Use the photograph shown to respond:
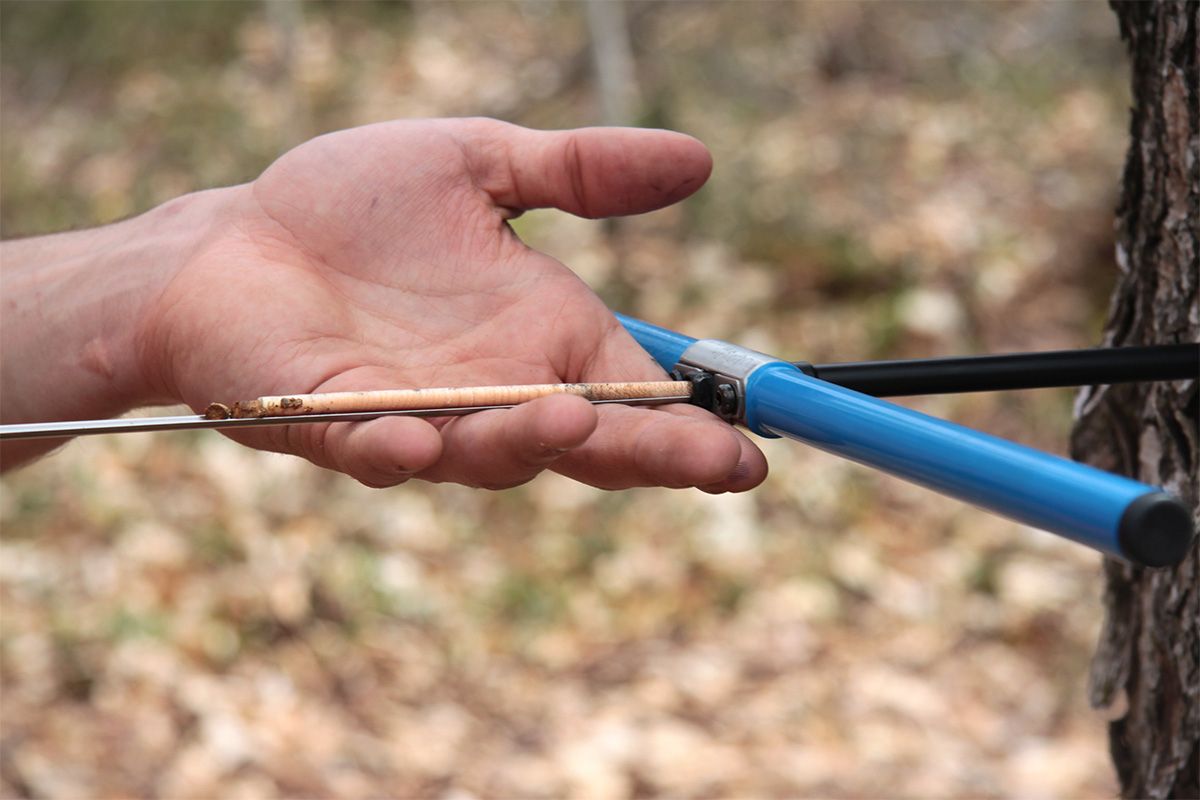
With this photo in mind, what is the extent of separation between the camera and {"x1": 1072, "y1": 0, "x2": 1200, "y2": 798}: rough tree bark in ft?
4.04

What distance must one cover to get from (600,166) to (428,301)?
0.82 ft

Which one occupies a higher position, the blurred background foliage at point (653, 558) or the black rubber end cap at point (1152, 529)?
the blurred background foliage at point (653, 558)

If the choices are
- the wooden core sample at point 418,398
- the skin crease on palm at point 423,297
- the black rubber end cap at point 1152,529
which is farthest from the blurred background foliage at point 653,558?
the black rubber end cap at point 1152,529

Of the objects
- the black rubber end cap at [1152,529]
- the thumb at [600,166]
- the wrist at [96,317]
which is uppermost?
the thumb at [600,166]

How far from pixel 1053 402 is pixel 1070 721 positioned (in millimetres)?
1167

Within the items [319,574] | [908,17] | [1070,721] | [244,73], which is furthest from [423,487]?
[908,17]

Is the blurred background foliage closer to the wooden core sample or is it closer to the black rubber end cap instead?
the wooden core sample

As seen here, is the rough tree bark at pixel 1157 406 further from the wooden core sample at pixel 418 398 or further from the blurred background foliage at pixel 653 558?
the blurred background foliage at pixel 653 558

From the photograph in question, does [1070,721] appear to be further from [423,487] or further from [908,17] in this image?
[908,17]

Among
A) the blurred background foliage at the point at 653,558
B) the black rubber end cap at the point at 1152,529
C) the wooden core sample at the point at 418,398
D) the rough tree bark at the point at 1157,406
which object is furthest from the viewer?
the blurred background foliage at the point at 653,558

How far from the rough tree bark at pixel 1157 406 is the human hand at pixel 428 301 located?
46 cm

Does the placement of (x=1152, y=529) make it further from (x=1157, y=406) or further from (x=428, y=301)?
(x=428, y=301)

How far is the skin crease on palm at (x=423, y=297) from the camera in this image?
3.52 feet

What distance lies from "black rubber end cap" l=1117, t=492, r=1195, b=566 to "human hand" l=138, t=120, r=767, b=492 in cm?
35
